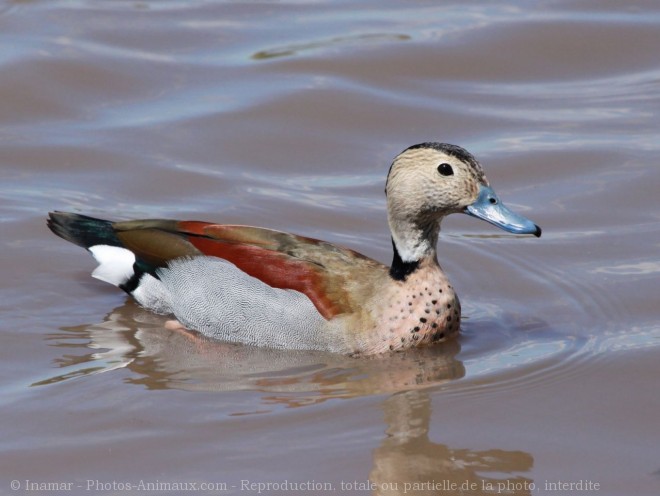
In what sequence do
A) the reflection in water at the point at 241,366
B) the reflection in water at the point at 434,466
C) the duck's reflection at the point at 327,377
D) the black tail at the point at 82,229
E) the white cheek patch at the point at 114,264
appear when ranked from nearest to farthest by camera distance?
the reflection in water at the point at 434,466 < the duck's reflection at the point at 327,377 < the reflection in water at the point at 241,366 < the white cheek patch at the point at 114,264 < the black tail at the point at 82,229

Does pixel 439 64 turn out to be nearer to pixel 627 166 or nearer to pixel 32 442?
pixel 627 166

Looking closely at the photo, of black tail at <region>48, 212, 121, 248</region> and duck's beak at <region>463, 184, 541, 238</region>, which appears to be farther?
black tail at <region>48, 212, 121, 248</region>

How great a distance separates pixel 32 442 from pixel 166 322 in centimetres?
216

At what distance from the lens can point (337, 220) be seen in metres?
10.4

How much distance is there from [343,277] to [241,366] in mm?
909

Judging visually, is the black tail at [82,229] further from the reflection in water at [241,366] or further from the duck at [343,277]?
the reflection in water at [241,366]

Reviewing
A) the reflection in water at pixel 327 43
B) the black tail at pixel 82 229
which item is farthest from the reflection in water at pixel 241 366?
the reflection in water at pixel 327 43

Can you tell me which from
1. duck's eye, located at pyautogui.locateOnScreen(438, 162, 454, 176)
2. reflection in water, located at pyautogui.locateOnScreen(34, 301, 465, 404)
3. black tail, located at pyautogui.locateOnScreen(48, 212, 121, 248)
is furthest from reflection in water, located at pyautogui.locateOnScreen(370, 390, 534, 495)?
black tail, located at pyautogui.locateOnScreen(48, 212, 121, 248)

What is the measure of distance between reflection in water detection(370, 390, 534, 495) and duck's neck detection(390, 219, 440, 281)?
1.36m

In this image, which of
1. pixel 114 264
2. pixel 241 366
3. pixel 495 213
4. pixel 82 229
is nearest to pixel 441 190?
pixel 495 213

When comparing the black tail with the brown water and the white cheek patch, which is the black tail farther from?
the brown water

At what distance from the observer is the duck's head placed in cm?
810

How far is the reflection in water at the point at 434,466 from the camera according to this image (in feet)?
21.7

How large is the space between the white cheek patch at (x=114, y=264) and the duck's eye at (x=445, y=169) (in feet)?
8.00
